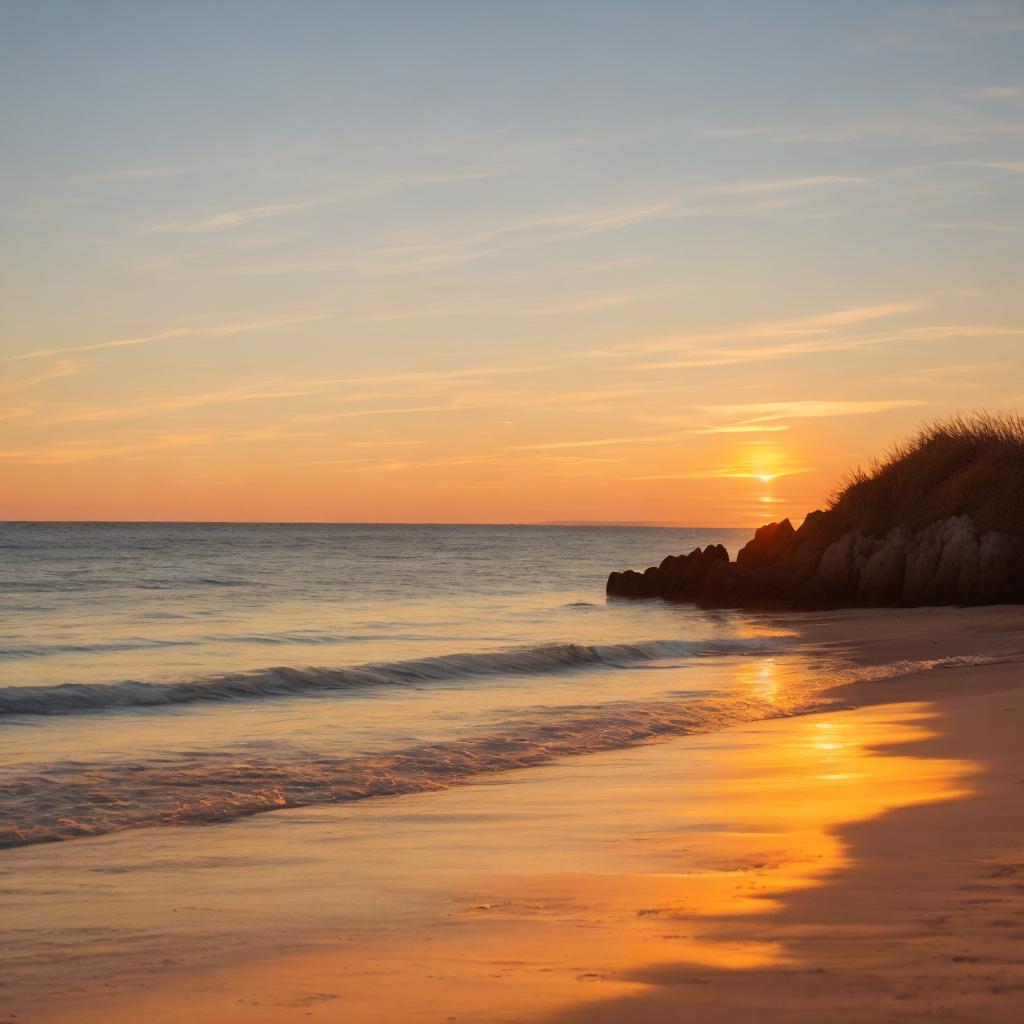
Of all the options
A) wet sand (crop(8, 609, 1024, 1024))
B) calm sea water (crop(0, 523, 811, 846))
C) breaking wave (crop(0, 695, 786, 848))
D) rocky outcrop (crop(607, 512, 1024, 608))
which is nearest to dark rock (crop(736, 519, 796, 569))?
rocky outcrop (crop(607, 512, 1024, 608))

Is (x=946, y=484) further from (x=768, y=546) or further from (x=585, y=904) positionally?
(x=585, y=904)

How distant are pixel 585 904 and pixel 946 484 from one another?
3125cm

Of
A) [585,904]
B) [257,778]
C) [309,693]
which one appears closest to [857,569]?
[309,693]

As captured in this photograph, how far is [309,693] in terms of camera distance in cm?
1703

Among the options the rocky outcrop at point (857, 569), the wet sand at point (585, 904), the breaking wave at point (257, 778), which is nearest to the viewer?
the wet sand at point (585, 904)

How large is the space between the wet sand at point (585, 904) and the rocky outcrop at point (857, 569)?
70.6 ft

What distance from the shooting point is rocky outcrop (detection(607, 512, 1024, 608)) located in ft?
97.5

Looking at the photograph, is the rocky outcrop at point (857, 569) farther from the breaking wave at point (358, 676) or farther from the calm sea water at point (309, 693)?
the breaking wave at point (358, 676)

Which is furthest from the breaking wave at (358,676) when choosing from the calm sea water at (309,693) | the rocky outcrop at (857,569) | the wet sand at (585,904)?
the rocky outcrop at (857,569)

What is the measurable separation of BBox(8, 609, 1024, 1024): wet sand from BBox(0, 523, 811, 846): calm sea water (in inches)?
50.7

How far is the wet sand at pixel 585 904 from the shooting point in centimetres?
404

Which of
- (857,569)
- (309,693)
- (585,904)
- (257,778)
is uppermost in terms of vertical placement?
(857,569)

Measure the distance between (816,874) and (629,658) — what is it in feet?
56.4

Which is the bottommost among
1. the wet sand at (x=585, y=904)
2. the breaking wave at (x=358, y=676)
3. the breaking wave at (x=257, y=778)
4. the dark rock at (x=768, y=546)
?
the breaking wave at (x=358, y=676)
